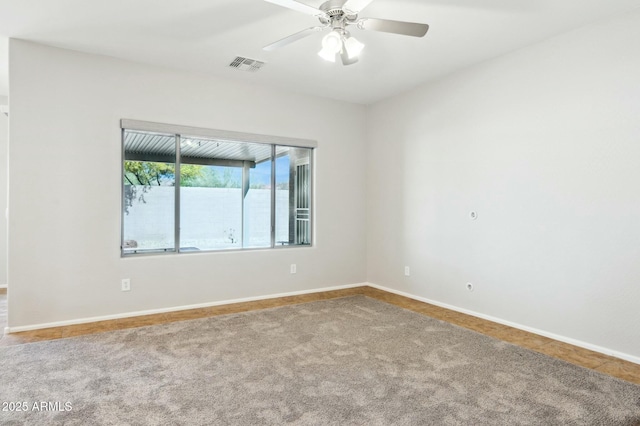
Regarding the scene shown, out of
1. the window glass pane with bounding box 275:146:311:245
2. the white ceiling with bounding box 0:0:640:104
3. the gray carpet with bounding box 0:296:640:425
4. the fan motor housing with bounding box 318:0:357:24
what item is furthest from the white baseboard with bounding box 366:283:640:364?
the fan motor housing with bounding box 318:0:357:24

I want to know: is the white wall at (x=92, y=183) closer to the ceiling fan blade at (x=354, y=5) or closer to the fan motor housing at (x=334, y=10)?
the fan motor housing at (x=334, y=10)

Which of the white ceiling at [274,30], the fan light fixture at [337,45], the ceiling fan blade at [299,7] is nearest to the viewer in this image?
the ceiling fan blade at [299,7]

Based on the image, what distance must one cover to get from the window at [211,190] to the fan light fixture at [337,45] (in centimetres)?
208

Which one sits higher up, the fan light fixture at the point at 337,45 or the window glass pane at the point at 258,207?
the fan light fixture at the point at 337,45

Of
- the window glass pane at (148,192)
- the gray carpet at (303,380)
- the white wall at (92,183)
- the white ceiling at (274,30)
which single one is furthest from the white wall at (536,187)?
the window glass pane at (148,192)

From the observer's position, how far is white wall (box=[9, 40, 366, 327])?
3375 millimetres

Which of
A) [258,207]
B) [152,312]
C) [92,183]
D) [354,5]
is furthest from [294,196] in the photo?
[354,5]

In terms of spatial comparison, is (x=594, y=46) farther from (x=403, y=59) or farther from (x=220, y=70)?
(x=220, y=70)

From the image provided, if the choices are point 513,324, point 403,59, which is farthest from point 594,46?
point 513,324

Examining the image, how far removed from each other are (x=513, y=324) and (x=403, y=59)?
2.85 m

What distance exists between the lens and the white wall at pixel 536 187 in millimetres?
2850

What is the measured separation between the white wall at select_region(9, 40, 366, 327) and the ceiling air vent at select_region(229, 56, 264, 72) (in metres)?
0.43

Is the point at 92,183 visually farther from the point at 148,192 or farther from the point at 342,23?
the point at 342,23

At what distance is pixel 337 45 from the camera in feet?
8.20
